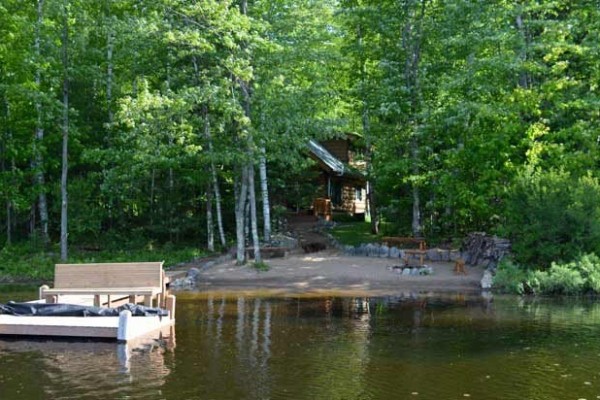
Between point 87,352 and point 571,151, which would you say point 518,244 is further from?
point 87,352

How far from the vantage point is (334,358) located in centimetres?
920

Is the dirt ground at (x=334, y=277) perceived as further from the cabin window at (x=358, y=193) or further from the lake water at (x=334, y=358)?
the cabin window at (x=358, y=193)

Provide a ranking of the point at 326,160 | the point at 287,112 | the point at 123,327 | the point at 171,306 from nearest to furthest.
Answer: the point at 123,327 < the point at 171,306 < the point at 287,112 < the point at 326,160

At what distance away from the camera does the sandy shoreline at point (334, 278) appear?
18.0 meters

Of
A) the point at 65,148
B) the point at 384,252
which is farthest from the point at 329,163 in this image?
the point at 65,148

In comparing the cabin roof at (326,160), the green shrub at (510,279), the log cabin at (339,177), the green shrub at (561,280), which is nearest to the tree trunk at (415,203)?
the log cabin at (339,177)

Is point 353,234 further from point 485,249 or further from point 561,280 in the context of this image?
point 561,280

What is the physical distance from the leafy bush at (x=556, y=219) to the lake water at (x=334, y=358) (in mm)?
4225

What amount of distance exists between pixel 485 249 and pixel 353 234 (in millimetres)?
10916

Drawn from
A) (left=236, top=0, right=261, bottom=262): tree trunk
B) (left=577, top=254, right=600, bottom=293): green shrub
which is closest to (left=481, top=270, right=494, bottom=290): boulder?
(left=577, top=254, right=600, bottom=293): green shrub

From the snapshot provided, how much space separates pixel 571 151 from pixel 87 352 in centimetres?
1748

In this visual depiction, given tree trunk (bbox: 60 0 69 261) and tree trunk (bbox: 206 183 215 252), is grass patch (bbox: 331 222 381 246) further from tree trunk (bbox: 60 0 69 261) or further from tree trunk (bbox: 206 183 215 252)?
tree trunk (bbox: 60 0 69 261)

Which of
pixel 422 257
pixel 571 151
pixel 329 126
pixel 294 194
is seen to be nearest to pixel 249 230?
pixel 294 194

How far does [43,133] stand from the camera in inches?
1054
